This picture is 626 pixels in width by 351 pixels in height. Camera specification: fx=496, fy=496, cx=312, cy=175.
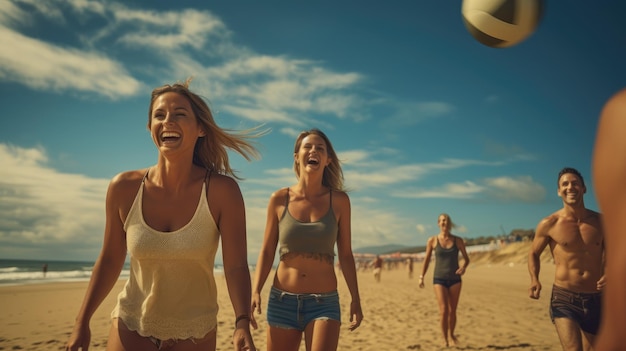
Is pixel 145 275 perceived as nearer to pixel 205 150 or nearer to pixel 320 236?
pixel 205 150

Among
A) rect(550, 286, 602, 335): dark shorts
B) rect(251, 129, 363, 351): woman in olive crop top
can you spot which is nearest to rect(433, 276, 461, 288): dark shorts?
rect(550, 286, 602, 335): dark shorts

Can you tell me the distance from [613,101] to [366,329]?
11.8 metres

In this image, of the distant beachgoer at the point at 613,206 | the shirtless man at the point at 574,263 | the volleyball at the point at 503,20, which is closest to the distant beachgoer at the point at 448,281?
the shirtless man at the point at 574,263

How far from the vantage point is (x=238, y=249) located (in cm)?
304

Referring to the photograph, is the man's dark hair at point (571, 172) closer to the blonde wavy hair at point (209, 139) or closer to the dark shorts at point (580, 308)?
the dark shorts at point (580, 308)

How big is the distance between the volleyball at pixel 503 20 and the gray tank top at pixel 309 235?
9.97ft

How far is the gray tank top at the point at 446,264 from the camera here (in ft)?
31.6

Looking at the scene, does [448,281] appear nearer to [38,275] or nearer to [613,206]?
[613,206]

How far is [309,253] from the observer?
480cm

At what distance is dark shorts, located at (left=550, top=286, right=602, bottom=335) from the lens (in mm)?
5527

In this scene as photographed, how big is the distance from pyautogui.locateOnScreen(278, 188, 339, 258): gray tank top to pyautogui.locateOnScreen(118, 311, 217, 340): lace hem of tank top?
194 cm

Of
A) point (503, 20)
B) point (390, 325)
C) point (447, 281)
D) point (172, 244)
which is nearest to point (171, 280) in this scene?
point (172, 244)

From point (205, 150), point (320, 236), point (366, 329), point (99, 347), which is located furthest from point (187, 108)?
point (366, 329)

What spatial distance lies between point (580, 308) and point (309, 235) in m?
3.29
